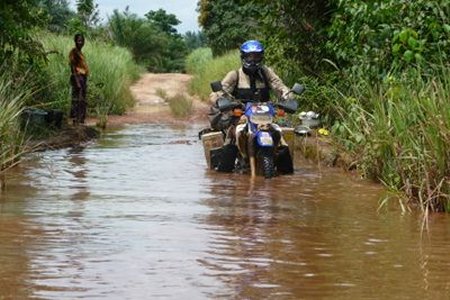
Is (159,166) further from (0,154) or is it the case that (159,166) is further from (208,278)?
(208,278)

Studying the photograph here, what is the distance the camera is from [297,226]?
23.9 ft

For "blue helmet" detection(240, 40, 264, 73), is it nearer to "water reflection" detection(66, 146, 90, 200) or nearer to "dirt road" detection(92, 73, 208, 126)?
"water reflection" detection(66, 146, 90, 200)

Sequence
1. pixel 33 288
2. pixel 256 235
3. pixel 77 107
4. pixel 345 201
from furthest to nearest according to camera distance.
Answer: pixel 77 107 → pixel 345 201 → pixel 256 235 → pixel 33 288

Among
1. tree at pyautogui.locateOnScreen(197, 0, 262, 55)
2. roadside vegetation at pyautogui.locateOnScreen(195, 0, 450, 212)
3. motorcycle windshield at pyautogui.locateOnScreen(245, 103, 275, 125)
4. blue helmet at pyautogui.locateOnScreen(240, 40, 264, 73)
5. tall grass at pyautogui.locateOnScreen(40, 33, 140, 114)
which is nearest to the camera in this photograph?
roadside vegetation at pyautogui.locateOnScreen(195, 0, 450, 212)

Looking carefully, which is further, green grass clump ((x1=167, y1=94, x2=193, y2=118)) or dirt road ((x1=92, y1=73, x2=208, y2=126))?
green grass clump ((x1=167, y1=94, x2=193, y2=118))

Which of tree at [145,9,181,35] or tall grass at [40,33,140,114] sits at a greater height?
tree at [145,9,181,35]

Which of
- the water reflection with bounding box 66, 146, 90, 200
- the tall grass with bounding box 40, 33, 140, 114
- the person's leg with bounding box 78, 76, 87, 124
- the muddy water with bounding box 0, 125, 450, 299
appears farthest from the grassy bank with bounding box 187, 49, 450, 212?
the tall grass with bounding box 40, 33, 140, 114

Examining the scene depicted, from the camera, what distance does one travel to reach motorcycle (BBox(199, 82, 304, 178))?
10.9m

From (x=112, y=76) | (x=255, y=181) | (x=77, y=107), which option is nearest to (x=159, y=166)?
(x=255, y=181)

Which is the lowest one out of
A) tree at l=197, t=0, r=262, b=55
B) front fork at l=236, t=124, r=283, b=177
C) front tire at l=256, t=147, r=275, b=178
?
front tire at l=256, t=147, r=275, b=178

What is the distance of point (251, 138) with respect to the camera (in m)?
11.0

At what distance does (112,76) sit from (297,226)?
636 inches

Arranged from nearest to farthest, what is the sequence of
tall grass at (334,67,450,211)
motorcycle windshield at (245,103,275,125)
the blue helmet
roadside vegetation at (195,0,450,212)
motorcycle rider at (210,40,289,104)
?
tall grass at (334,67,450,211), roadside vegetation at (195,0,450,212), motorcycle windshield at (245,103,275,125), the blue helmet, motorcycle rider at (210,40,289,104)

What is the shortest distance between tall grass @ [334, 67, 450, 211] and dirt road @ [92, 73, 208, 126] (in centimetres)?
1088
